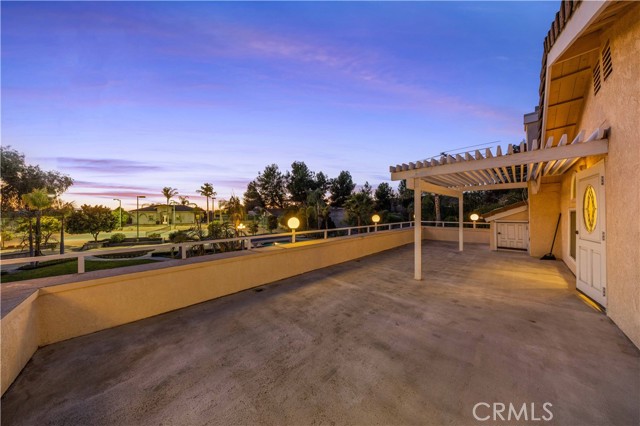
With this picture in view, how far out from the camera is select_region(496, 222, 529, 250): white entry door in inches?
Result: 383

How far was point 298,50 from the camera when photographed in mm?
7945

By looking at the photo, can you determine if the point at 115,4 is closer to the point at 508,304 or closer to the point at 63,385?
the point at 63,385

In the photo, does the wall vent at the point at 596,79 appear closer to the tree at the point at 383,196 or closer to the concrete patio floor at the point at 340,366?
the concrete patio floor at the point at 340,366

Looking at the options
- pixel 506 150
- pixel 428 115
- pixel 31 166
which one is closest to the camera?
pixel 506 150

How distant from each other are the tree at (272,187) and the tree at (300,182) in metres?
3.08

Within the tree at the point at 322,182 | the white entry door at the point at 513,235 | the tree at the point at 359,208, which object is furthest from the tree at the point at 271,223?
the white entry door at the point at 513,235

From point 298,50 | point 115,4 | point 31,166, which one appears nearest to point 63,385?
point 115,4

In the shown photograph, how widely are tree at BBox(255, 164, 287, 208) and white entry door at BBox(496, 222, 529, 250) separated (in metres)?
32.3

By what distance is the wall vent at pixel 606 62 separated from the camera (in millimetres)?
3453

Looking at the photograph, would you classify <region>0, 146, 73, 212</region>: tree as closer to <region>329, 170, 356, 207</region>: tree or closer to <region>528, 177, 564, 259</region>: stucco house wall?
<region>329, 170, 356, 207</region>: tree

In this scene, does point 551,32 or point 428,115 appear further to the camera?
point 428,115

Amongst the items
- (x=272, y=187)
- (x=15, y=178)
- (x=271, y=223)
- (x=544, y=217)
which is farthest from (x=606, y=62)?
(x=272, y=187)

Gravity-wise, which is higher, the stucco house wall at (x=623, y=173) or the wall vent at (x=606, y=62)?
the wall vent at (x=606, y=62)

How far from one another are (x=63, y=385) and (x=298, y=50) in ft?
31.1
